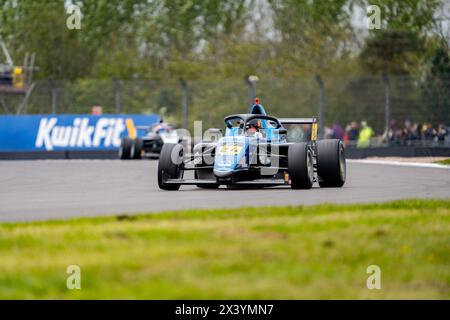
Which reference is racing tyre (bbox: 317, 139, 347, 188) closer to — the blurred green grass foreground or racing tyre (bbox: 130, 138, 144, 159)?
the blurred green grass foreground

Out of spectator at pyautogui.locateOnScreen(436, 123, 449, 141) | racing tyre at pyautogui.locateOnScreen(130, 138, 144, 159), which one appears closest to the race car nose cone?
racing tyre at pyautogui.locateOnScreen(130, 138, 144, 159)

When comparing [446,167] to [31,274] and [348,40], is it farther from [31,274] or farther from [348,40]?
[348,40]

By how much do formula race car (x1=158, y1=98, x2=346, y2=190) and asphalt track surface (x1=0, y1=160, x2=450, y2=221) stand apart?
0.74 ft

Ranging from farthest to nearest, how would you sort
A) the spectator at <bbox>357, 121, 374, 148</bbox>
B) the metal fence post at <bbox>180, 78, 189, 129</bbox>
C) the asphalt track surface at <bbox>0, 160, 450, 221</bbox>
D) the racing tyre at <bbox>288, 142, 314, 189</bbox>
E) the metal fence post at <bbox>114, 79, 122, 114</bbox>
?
the metal fence post at <bbox>114, 79, 122, 114</bbox>
the metal fence post at <bbox>180, 78, 189, 129</bbox>
the spectator at <bbox>357, 121, 374, 148</bbox>
the racing tyre at <bbox>288, 142, 314, 189</bbox>
the asphalt track surface at <bbox>0, 160, 450, 221</bbox>

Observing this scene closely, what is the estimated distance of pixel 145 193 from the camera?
680 inches

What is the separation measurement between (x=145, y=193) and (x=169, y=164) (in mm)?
794

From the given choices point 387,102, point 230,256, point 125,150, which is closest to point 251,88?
point 387,102

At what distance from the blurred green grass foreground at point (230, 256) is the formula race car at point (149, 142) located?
2311 cm

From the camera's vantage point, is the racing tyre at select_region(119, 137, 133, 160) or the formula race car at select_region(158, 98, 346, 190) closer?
the formula race car at select_region(158, 98, 346, 190)

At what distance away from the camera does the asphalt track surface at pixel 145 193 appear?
45.6ft

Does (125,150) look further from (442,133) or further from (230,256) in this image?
(230,256)

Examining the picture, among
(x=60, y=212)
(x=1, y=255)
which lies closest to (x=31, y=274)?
(x=1, y=255)

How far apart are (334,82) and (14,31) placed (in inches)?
1828

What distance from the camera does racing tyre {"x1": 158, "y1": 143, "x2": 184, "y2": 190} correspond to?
58.5 ft
